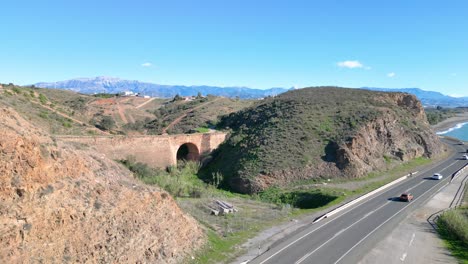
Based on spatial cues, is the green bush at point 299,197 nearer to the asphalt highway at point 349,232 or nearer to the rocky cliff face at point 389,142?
the asphalt highway at point 349,232

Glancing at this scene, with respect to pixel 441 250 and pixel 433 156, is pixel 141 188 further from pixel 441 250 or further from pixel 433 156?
pixel 433 156

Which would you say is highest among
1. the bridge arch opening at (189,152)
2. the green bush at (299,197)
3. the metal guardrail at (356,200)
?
the bridge arch opening at (189,152)

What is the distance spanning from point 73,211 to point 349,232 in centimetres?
1553

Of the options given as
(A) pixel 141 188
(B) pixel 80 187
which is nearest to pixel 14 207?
(B) pixel 80 187

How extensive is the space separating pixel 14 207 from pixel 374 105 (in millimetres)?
47243

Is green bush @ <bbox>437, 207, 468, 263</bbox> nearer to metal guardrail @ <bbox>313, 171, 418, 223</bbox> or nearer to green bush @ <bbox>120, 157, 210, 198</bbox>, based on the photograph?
metal guardrail @ <bbox>313, 171, 418, 223</bbox>

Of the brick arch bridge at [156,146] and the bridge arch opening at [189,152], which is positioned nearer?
the brick arch bridge at [156,146]

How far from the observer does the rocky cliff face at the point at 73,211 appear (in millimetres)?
11912

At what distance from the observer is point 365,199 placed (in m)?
30.2

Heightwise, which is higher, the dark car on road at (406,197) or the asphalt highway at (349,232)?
the dark car on road at (406,197)

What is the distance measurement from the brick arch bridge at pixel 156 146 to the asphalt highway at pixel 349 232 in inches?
631

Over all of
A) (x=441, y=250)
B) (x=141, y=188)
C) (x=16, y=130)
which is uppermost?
(x=16, y=130)

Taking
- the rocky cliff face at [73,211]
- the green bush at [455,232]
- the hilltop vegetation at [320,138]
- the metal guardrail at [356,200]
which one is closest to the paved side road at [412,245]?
the green bush at [455,232]

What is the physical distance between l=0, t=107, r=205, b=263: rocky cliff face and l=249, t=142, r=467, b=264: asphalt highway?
4906 mm
